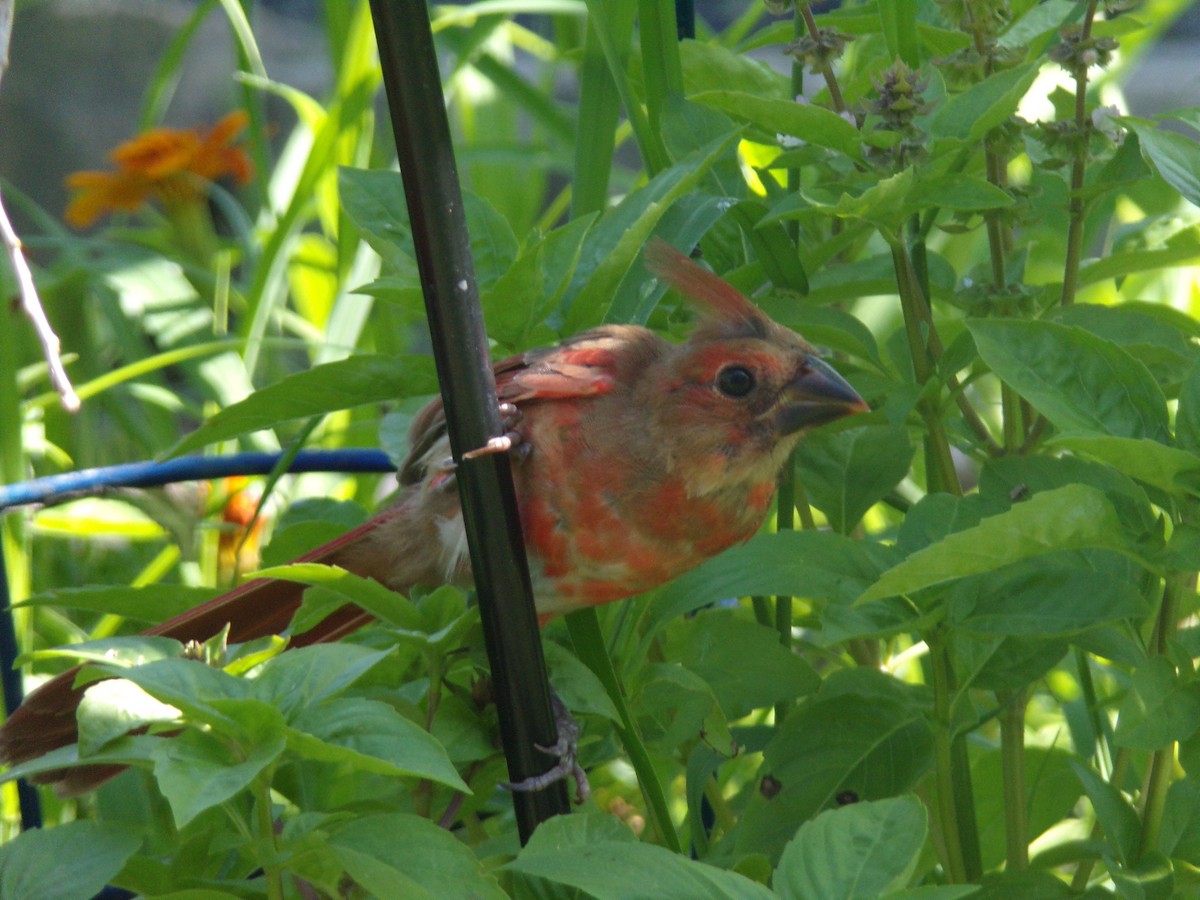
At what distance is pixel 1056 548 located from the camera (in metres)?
0.73

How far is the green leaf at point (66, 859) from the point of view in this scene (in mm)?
725

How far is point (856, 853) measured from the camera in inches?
28.3

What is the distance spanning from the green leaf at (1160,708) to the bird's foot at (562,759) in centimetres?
31

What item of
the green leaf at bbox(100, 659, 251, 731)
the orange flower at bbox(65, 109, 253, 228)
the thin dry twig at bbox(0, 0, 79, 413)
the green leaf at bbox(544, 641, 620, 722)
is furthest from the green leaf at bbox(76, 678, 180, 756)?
the orange flower at bbox(65, 109, 253, 228)

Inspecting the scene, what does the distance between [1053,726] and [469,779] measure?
100cm

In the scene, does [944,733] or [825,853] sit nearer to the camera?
[825,853]

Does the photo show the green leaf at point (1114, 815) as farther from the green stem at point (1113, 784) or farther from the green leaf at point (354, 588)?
the green leaf at point (354, 588)

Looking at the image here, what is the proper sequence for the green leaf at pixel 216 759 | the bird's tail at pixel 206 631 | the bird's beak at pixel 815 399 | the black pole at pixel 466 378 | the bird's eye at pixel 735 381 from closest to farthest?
the green leaf at pixel 216 759, the black pole at pixel 466 378, the bird's tail at pixel 206 631, the bird's beak at pixel 815 399, the bird's eye at pixel 735 381

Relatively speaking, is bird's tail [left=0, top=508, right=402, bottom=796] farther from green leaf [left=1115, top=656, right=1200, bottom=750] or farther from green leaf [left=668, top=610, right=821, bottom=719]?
green leaf [left=1115, top=656, right=1200, bottom=750]

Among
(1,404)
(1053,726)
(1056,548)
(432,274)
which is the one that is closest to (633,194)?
(432,274)

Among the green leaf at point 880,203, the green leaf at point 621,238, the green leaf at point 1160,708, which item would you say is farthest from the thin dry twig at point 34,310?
the green leaf at point 1160,708

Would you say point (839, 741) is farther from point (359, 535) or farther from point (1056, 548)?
point (359, 535)

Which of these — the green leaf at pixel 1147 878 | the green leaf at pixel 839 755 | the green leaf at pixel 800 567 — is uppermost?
the green leaf at pixel 800 567

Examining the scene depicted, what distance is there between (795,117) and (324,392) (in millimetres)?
352
